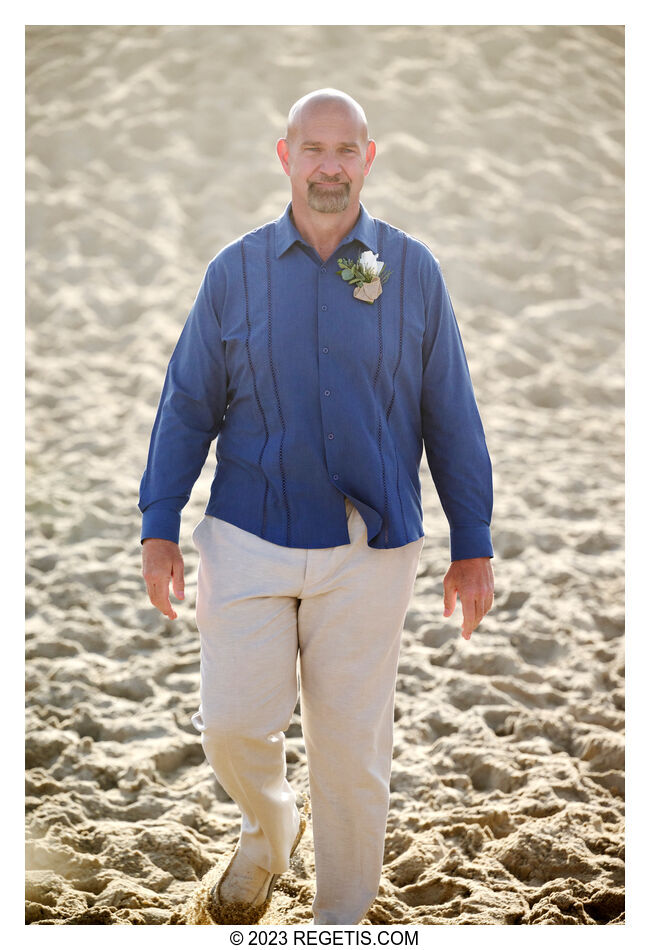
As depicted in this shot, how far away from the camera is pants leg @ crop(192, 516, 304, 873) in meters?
2.15

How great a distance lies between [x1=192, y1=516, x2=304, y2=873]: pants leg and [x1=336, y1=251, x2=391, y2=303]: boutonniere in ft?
1.80

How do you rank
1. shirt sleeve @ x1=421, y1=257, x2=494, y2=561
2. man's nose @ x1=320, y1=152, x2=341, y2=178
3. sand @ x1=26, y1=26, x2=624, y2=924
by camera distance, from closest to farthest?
man's nose @ x1=320, y1=152, x2=341, y2=178, shirt sleeve @ x1=421, y1=257, x2=494, y2=561, sand @ x1=26, y1=26, x2=624, y2=924

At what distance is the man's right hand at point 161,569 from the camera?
7.31 ft

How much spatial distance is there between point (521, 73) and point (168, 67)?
273 cm

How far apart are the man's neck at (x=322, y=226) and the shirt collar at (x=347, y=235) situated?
0.02m

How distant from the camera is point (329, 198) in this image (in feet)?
7.13

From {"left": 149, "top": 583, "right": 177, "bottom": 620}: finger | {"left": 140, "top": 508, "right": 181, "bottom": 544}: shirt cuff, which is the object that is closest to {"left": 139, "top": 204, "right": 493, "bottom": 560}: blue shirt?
{"left": 140, "top": 508, "right": 181, "bottom": 544}: shirt cuff

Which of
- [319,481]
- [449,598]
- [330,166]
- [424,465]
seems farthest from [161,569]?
[424,465]

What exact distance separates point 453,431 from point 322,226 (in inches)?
20.2

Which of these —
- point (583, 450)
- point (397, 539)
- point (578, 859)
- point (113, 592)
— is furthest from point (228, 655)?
point (583, 450)

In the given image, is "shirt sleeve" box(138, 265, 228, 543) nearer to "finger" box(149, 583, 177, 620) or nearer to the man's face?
"finger" box(149, 583, 177, 620)

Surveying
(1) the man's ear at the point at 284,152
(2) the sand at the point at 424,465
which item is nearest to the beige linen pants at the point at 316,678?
(2) the sand at the point at 424,465

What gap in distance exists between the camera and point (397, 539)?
7.16 feet
